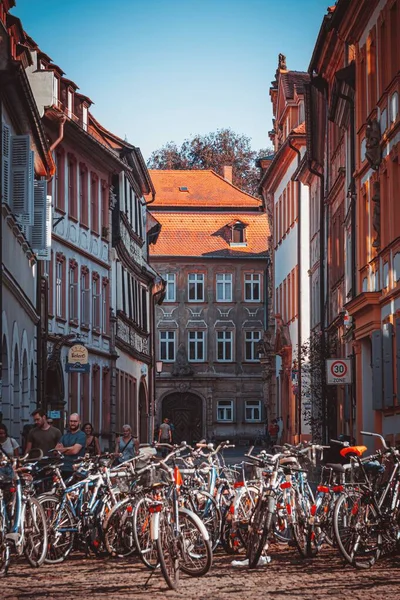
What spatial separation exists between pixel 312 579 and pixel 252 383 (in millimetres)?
70107

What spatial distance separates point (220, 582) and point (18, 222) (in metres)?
16.8

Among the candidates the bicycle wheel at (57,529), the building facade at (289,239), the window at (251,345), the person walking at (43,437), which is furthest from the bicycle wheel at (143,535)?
the window at (251,345)

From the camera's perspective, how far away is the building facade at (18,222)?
2650cm

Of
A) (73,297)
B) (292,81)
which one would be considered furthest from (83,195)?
(292,81)

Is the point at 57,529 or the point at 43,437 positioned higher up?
the point at 43,437

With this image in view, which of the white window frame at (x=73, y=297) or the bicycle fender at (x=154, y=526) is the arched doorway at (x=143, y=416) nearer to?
the white window frame at (x=73, y=297)

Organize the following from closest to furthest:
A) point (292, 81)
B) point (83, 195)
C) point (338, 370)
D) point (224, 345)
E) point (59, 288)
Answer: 1. point (338, 370)
2. point (59, 288)
3. point (83, 195)
4. point (292, 81)
5. point (224, 345)

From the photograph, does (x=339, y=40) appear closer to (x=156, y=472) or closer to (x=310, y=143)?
(x=310, y=143)

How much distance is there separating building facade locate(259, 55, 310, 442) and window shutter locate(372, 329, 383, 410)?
1929 centimetres

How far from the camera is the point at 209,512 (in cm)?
1529

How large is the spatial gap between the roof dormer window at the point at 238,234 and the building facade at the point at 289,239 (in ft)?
59.7

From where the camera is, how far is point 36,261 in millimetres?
34500

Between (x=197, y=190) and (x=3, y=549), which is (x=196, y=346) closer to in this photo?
(x=197, y=190)

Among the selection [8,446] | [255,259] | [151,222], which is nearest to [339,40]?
[8,446]
